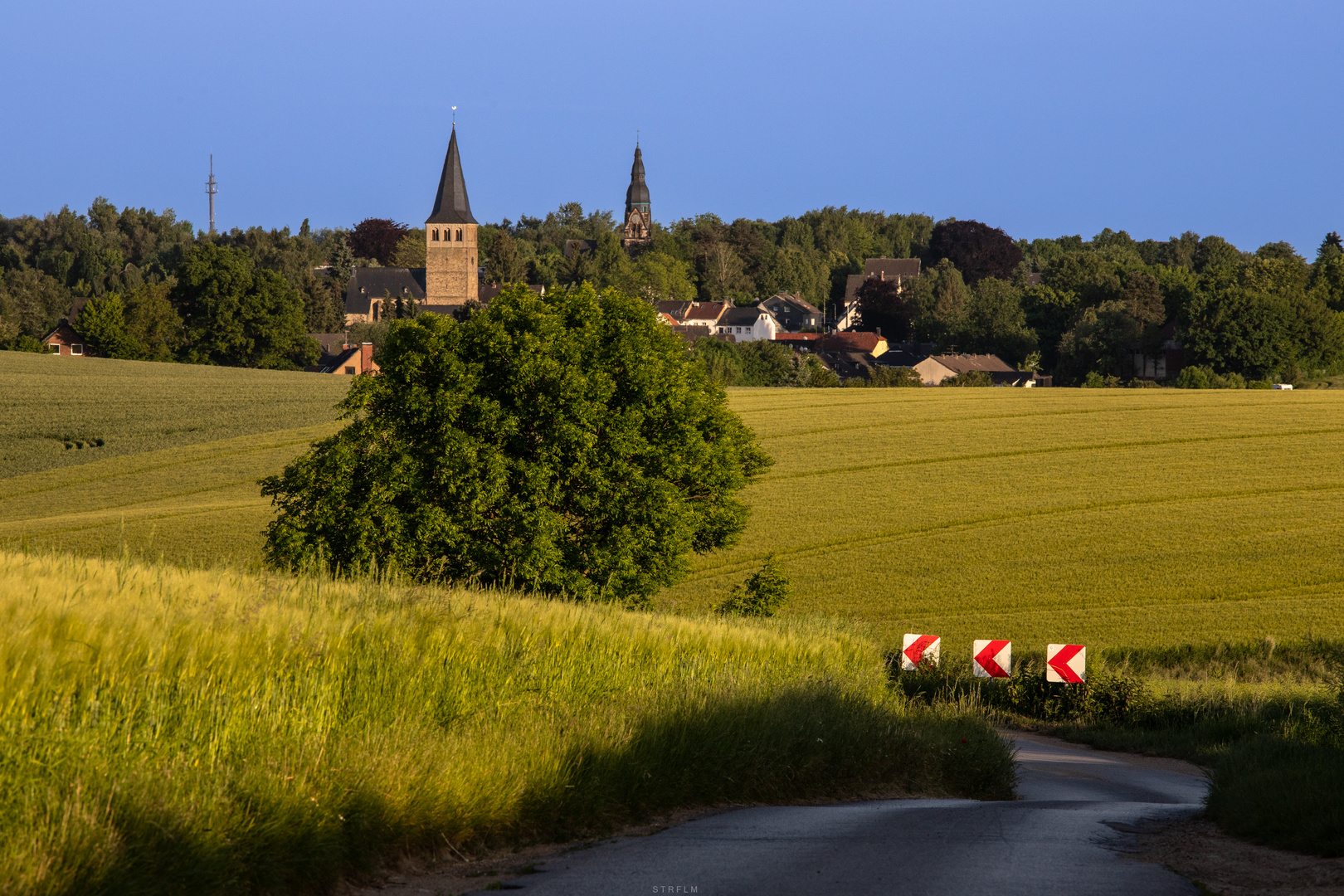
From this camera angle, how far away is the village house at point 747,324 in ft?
565

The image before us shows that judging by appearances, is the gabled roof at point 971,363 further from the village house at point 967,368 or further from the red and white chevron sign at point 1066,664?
the red and white chevron sign at point 1066,664

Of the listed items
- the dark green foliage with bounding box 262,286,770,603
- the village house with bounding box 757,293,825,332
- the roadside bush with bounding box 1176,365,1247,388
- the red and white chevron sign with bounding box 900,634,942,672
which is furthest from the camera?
the village house with bounding box 757,293,825,332

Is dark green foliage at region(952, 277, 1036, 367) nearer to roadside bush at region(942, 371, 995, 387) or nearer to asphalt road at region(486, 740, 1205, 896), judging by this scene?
roadside bush at region(942, 371, 995, 387)

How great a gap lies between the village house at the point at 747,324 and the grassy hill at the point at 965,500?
334 feet

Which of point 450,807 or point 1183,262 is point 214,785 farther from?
point 1183,262

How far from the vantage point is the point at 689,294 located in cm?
18675

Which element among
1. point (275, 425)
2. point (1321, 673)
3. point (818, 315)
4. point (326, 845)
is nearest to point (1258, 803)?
point (326, 845)

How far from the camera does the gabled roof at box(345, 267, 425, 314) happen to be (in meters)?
168

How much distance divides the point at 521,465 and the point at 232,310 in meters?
86.3

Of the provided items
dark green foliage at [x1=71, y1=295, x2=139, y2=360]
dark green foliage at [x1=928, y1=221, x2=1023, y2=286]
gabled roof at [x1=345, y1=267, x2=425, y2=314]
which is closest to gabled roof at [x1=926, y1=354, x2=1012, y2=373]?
dark green foliage at [x1=928, y1=221, x2=1023, y2=286]

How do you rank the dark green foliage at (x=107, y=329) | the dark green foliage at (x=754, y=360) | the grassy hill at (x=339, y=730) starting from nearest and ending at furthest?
the grassy hill at (x=339, y=730) → the dark green foliage at (x=107, y=329) → the dark green foliage at (x=754, y=360)

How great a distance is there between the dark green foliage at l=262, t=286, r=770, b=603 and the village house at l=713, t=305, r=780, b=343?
465ft

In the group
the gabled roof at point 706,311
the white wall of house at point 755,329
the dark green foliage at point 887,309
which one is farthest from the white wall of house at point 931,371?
the gabled roof at point 706,311

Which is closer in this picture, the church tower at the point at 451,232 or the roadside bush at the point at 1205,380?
the roadside bush at the point at 1205,380
